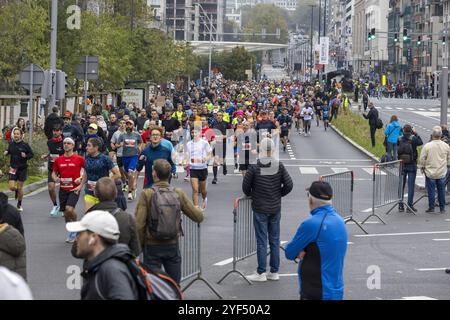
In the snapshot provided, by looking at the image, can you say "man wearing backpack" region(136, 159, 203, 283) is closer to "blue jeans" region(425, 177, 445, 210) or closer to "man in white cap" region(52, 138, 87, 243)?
"man in white cap" region(52, 138, 87, 243)

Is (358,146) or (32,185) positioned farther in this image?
(358,146)

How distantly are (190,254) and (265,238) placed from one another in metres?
1.08

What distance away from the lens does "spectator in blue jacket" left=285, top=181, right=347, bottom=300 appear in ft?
29.9

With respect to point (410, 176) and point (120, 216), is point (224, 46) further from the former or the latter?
point (120, 216)

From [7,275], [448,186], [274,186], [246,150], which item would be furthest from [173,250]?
[246,150]

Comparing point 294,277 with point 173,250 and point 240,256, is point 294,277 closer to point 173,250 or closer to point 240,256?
point 240,256

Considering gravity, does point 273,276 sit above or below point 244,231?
below

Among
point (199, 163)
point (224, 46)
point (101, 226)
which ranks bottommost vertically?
point (199, 163)

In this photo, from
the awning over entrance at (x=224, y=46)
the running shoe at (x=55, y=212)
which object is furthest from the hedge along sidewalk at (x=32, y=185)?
the awning over entrance at (x=224, y=46)

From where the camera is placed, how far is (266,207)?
45.8ft

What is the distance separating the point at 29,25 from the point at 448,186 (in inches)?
812

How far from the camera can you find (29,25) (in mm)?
40312

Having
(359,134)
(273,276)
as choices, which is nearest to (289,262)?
(273,276)
